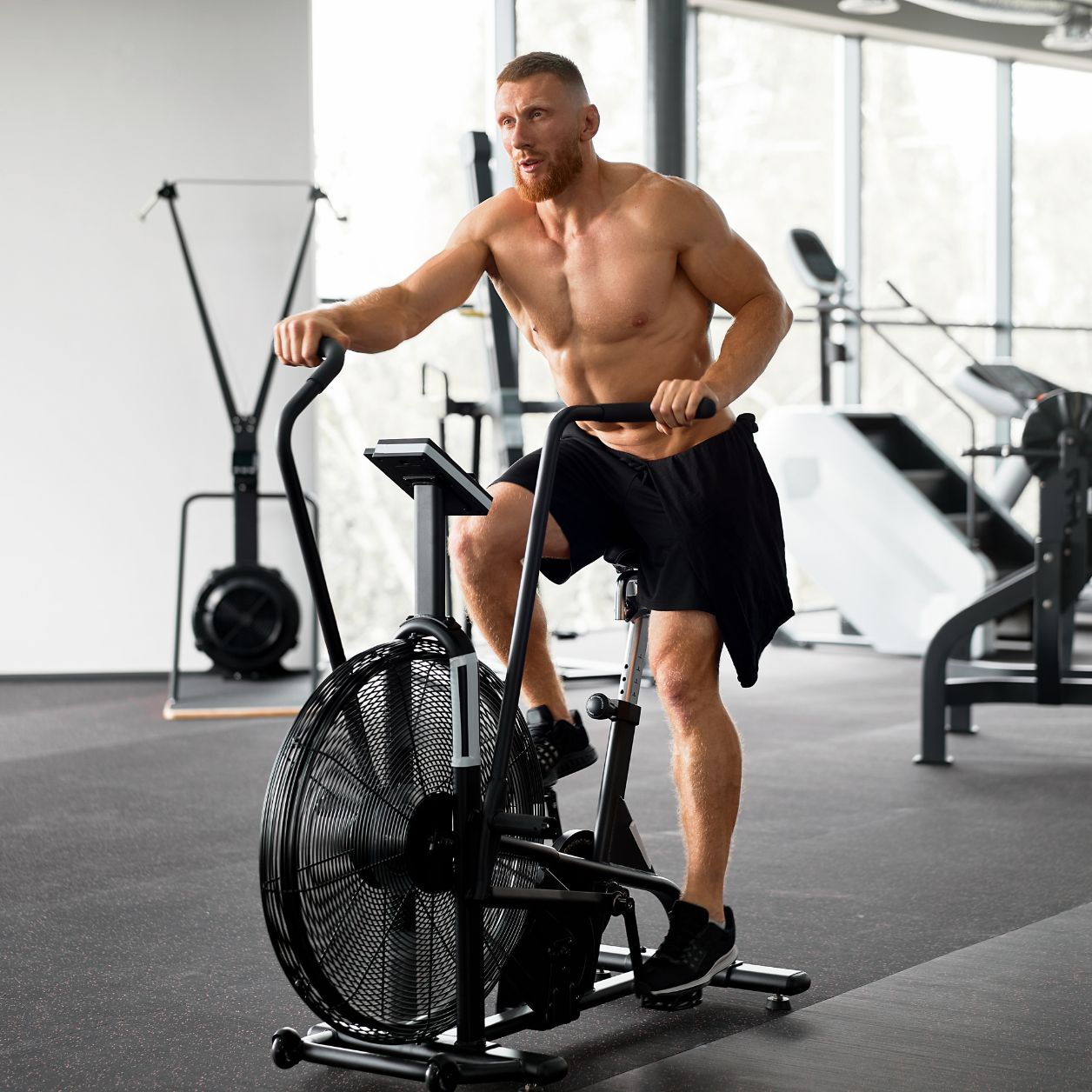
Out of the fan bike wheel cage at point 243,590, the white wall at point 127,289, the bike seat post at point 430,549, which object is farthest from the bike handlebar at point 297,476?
the white wall at point 127,289

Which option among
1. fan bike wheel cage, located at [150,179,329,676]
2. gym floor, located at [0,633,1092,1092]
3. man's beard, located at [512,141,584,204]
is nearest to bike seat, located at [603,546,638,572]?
man's beard, located at [512,141,584,204]

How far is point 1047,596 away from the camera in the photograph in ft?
Answer: 14.6

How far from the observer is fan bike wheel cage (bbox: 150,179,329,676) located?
5820 mm

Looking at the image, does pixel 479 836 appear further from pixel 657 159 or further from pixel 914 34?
pixel 914 34

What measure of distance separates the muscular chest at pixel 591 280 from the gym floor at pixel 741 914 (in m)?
1.07

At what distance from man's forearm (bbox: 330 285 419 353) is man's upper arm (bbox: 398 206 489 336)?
0.04 feet

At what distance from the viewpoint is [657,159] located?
6273 mm

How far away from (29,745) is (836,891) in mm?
2862

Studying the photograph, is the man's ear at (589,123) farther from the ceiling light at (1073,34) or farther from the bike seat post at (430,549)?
the ceiling light at (1073,34)

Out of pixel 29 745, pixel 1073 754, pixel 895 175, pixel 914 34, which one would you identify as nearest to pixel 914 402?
pixel 895 175

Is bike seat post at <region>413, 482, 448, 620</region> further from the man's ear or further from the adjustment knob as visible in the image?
the man's ear

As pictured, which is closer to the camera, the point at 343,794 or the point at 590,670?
the point at 343,794

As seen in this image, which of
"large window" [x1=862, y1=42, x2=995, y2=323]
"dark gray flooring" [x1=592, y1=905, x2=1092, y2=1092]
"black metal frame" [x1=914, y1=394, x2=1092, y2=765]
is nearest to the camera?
"dark gray flooring" [x1=592, y1=905, x2=1092, y2=1092]

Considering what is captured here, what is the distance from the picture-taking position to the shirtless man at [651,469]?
Answer: 237 centimetres
